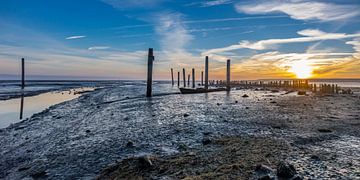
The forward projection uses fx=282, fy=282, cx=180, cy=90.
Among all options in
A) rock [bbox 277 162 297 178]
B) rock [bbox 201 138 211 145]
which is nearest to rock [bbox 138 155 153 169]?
rock [bbox 201 138 211 145]

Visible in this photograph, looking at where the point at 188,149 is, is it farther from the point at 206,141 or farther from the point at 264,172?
the point at 264,172

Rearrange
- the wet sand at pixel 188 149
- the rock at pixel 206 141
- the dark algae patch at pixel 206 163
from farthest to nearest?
1. the rock at pixel 206 141
2. the wet sand at pixel 188 149
3. the dark algae patch at pixel 206 163

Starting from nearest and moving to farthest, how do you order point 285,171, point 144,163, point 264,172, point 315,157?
point 285,171
point 264,172
point 144,163
point 315,157

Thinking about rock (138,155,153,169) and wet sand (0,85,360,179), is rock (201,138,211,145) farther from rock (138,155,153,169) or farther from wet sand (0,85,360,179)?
rock (138,155,153,169)

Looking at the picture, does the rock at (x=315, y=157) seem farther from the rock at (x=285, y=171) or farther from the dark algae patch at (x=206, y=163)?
the rock at (x=285, y=171)

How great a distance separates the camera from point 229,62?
134ft

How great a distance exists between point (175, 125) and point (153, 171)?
5.30 meters

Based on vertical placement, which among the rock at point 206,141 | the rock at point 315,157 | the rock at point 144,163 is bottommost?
the rock at point 144,163

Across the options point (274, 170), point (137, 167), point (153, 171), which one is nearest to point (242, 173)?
point (274, 170)

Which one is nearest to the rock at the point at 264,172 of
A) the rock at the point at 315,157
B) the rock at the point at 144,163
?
the rock at the point at 315,157

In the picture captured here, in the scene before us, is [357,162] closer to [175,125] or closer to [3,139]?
[175,125]

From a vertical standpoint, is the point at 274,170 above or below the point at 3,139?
above

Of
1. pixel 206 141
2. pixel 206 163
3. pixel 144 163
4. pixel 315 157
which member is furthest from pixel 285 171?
pixel 206 141

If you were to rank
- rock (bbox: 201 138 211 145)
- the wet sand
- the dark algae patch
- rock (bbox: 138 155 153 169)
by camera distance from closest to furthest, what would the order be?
the dark algae patch < the wet sand < rock (bbox: 138 155 153 169) < rock (bbox: 201 138 211 145)
